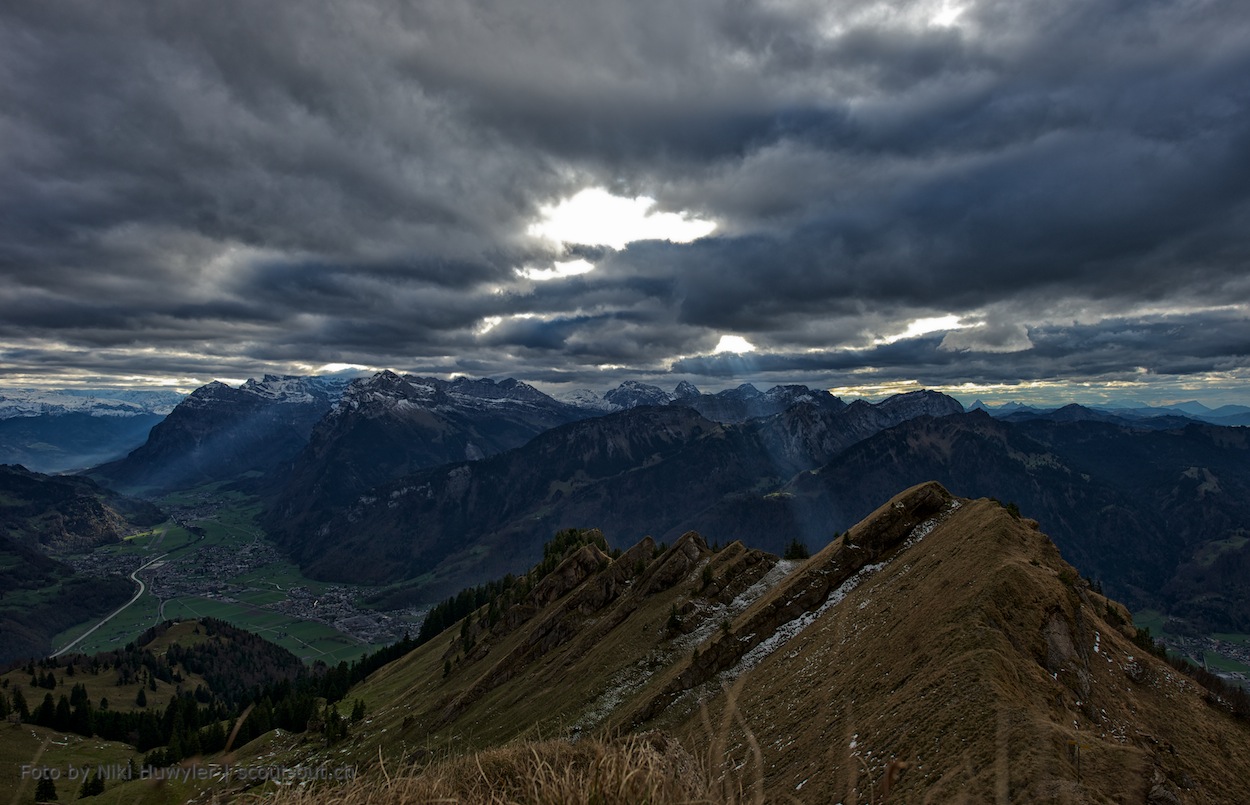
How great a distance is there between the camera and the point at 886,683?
113 ft

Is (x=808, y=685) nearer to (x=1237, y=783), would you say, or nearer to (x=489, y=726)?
(x=1237, y=783)

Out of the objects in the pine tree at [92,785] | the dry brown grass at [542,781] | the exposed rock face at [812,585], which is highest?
the dry brown grass at [542,781]

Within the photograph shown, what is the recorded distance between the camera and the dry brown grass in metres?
8.74

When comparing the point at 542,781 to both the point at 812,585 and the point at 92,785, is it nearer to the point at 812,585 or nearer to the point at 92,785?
the point at 812,585

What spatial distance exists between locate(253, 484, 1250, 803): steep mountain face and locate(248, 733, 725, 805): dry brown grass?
1.34 ft

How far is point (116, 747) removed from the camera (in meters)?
116

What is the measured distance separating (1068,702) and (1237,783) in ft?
26.7

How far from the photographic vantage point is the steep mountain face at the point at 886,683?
22.7m

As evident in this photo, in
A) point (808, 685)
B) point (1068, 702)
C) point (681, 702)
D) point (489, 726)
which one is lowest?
point (489, 726)

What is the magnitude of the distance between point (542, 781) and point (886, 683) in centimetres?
3228

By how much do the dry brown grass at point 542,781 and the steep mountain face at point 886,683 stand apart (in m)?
0.41

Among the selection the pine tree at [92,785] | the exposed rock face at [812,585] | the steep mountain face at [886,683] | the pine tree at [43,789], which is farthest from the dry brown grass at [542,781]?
the pine tree at [92,785]

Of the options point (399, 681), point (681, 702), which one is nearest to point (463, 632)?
point (399, 681)

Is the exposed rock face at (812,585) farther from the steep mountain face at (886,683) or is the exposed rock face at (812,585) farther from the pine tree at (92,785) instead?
the pine tree at (92,785)
